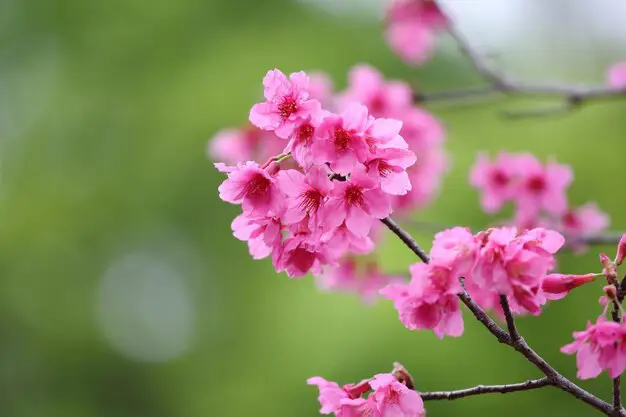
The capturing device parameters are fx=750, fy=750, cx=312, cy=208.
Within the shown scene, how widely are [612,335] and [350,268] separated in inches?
58.8

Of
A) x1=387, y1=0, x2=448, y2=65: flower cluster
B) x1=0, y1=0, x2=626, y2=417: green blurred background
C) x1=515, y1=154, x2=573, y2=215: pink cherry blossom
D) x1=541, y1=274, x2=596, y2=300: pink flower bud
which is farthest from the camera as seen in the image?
x1=0, y1=0, x2=626, y2=417: green blurred background

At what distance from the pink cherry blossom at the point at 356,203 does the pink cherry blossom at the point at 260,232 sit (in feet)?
0.26

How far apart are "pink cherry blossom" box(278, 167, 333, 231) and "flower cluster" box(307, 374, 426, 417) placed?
0.78 ft

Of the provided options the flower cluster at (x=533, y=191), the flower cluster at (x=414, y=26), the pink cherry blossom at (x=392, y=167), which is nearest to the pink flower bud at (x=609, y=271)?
the pink cherry blossom at (x=392, y=167)

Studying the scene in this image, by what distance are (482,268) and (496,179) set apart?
4.69 ft

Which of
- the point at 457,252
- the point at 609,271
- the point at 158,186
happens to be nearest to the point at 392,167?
the point at 457,252

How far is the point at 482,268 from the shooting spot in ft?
3.01

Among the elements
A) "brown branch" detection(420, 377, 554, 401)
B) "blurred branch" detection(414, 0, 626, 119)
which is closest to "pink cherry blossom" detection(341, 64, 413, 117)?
"blurred branch" detection(414, 0, 626, 119)

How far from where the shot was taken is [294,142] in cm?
103

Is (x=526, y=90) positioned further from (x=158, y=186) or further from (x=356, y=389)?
(x=158, y=186)

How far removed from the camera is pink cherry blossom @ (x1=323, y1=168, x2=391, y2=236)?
1.02 meters

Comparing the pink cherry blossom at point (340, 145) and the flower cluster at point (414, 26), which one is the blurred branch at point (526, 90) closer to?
the flower cluster at point (414, 26)

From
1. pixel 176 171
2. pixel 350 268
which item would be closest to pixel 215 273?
pixel 176 171

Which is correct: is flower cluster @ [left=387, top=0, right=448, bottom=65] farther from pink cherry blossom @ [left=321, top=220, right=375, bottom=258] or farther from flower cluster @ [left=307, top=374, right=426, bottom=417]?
flower cluster @ [left=307, top=374, right=426, bottom=417]
